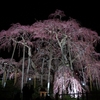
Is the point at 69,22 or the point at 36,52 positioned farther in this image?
the point at 36,52

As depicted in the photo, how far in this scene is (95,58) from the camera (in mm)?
23250

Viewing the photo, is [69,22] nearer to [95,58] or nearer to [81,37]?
[81,37]

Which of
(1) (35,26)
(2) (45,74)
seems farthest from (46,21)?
(2) (45,74)

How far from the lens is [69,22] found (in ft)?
64.1

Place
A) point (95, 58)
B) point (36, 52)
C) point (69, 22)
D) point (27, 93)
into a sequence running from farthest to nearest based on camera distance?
point (36, 52) → point (95, 58) → point (69, 22) → point (27, 93)

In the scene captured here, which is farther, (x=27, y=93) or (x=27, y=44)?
(x=27, y=44)

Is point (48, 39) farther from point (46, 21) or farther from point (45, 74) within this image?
point (45, 74)

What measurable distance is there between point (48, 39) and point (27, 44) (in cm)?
261

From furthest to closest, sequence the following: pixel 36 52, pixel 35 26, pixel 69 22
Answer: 1. pixel 36 52
2. pixel 35 26
3. pixel 69 22

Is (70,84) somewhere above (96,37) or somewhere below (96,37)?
below

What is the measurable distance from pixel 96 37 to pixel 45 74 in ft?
27.2

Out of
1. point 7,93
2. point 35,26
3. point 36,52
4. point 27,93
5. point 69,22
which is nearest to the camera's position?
point 27,93

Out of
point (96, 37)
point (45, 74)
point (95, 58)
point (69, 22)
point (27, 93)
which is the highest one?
point (69, 22)

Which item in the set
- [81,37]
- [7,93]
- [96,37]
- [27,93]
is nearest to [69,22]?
[81,37]
